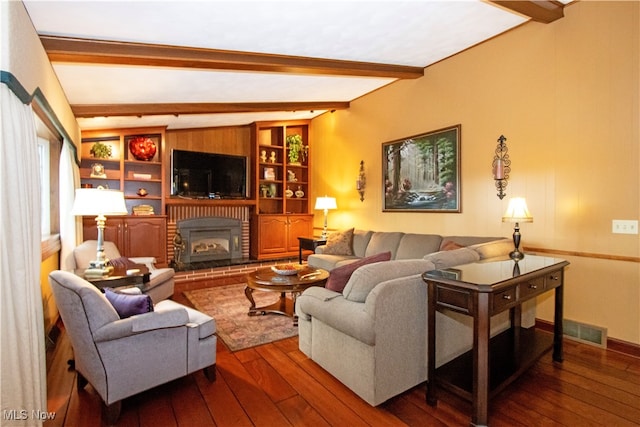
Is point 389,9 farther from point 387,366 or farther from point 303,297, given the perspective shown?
point 387,366

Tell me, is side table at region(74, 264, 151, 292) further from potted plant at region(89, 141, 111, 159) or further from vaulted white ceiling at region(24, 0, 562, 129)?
potted plant at region(89, 141, 111, 159)

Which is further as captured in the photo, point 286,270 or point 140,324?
point 286,270

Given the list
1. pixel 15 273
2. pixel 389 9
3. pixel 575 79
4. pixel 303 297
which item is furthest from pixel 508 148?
pixel 15 273

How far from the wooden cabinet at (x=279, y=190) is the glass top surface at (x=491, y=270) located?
15.2 ft

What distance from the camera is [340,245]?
5156 millimetres

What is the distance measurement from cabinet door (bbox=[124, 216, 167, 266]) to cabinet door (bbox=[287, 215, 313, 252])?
242 cm

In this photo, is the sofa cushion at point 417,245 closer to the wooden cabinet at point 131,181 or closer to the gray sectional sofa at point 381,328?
the gray sectional sofa at point 381,328

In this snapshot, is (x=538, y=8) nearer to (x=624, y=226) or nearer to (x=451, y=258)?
(x=624, y=226)

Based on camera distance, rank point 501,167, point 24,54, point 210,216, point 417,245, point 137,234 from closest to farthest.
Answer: point 24,54
point 501,167
point 417,245
point 137,234
point 210,216

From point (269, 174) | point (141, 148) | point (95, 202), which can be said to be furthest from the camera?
point (269, 174)

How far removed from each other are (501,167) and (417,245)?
1.39 m

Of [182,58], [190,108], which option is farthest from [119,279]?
[190,108]
